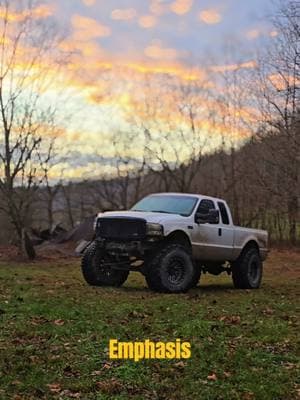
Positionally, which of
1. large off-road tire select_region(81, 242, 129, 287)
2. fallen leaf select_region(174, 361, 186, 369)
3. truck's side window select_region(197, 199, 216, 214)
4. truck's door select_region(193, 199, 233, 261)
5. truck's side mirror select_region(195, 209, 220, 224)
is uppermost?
truck's side window select_region(197, 199, 216, 214)

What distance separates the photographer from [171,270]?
10.5m

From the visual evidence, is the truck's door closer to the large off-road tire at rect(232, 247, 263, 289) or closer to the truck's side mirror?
the truck's side mirror

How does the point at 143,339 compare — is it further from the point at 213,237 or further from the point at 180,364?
the point at 213,237

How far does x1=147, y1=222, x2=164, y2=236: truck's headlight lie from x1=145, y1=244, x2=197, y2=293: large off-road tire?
0.34 metres

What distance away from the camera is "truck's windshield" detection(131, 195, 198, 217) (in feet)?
37.2

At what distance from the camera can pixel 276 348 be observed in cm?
628

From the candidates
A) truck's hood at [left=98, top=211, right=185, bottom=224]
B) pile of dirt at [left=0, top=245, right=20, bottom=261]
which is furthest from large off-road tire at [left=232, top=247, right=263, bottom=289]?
pile of dirt at [left=0, top=245, right=20, bottom=261]

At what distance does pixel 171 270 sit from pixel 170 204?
163cm

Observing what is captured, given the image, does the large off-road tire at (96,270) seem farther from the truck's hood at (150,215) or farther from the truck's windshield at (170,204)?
the truck's windshield at (170,204)

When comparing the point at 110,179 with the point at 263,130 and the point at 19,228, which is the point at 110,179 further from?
the point at 19,228

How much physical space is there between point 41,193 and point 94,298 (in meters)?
28.3

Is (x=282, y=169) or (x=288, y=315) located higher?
(x=282, y=169)

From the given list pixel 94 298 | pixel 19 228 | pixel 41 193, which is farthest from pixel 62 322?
pixel 41 193

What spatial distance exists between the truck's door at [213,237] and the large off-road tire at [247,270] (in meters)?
0.45
